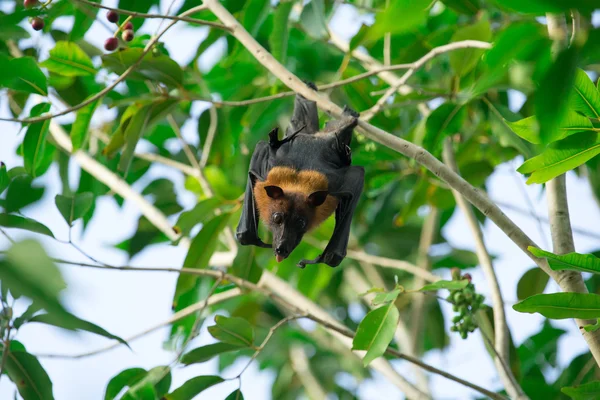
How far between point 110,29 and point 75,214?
1295 mm

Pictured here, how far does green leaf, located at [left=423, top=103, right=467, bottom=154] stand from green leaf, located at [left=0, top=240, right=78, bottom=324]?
3927mm

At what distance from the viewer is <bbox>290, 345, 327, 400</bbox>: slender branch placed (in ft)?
28.9

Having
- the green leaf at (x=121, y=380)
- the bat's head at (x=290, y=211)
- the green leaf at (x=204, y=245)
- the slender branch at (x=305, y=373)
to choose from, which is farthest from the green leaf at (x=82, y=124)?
the slender branch at (x=305, y=373)

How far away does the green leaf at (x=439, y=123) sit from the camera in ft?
16.2

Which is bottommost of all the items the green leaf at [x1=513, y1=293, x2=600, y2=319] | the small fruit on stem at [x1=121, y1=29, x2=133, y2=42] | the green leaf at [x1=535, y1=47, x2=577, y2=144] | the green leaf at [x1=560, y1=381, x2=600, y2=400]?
the green leaf at [x1=535, y1=47, x2=577, y2=144]

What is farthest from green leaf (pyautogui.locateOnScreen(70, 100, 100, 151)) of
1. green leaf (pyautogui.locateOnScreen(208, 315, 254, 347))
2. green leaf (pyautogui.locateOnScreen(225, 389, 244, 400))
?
green leaf (pyautogui.locateOnScreen(225, 389, 244, 400))

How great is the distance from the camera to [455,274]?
Result: 4426 millimetres

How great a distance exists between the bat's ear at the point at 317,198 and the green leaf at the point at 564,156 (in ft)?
6.18

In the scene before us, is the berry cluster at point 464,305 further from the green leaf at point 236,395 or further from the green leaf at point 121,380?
the green leaf at point 121,380

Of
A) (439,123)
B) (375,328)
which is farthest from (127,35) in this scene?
(375,328)

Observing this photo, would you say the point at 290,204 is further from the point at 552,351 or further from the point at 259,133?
the point at 552,351

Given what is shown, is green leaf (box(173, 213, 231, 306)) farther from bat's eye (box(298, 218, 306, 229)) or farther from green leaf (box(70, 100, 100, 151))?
green leaf (box(70, 100, 100, 151))

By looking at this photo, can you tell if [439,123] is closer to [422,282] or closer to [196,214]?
[196,214]

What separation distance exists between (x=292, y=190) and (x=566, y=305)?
7.58 feet
